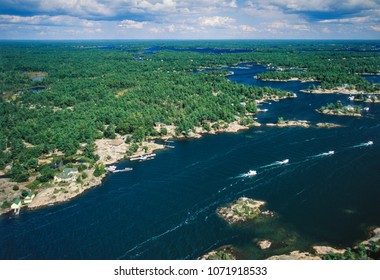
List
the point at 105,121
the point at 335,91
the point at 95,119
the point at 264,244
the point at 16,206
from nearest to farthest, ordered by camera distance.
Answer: the point at 264,244
the point at 16,206
the point at 95,119
the point at 105,121
the point at 335,91

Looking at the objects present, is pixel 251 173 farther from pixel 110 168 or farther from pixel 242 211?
pixel 110 168

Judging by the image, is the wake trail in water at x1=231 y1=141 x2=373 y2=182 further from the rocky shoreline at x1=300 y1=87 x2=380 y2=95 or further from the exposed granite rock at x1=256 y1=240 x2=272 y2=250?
the rocky shoreline at x1=300 y1=87 x2=380 y2=95

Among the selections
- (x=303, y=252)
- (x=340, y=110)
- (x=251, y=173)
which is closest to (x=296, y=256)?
(x=303, y=252)

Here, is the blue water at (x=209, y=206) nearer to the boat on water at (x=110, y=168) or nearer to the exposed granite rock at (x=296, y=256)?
the exposed granite rock at (x=296, y=256)

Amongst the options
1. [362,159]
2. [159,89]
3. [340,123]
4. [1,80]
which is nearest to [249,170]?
[362,159]

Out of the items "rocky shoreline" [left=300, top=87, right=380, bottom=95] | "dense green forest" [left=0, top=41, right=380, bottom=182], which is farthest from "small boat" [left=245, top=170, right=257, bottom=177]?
"rocky shoreline" [left=300, top=87, right=380, bottom=95]

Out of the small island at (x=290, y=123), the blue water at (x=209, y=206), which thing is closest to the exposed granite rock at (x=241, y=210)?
the blue water at (x=209, y=206)
